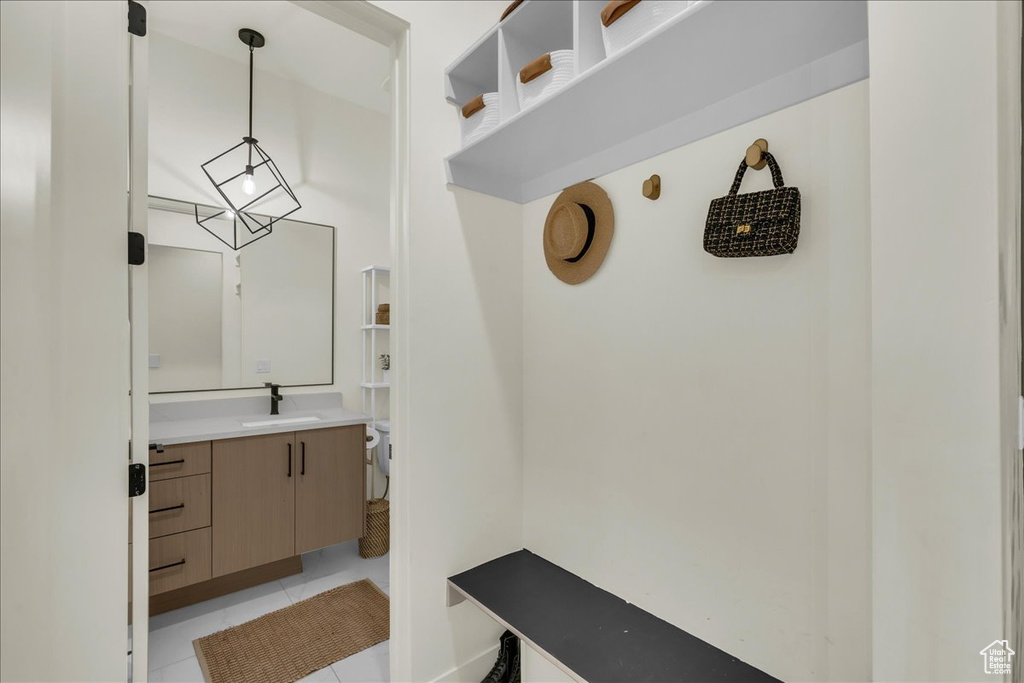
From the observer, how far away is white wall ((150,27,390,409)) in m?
2.46

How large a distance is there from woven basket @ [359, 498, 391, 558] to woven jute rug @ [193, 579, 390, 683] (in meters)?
0.40

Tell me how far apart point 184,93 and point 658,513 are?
3.16m

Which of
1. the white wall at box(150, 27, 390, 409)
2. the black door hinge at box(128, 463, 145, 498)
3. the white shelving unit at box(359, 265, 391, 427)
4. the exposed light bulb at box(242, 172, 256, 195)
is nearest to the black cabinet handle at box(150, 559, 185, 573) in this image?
the white wall at box(150, 27, 390, 409)

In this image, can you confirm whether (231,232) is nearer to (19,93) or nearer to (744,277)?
(19,93)

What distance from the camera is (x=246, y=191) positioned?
2.54 m

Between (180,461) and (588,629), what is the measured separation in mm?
1882

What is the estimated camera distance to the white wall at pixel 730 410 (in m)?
0.98

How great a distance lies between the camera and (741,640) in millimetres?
1151

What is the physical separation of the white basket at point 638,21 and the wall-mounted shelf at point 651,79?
6cm

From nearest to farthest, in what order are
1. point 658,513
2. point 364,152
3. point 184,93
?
1. point 658,513
2. point 184,93
3. point 364,152

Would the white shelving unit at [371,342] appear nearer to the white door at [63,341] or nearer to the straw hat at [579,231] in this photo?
the straw hat at [579,231]

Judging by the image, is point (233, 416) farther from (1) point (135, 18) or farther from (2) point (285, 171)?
(1) point (135, 18)

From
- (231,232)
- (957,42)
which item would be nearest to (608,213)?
(957,42)

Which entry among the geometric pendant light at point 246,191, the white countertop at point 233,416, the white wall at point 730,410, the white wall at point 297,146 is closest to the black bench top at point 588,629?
the white wall at point 730,410
